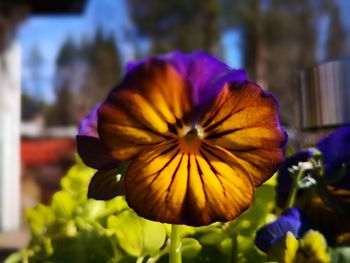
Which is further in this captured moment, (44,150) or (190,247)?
(44,150)

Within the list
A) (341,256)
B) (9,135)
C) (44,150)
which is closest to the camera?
(341,256)

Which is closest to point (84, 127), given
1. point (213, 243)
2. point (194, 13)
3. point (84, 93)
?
point (213, 243)

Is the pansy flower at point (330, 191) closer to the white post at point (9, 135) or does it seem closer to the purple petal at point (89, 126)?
the purple petal at point (89, 126)

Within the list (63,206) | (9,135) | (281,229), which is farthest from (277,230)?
(9,135)

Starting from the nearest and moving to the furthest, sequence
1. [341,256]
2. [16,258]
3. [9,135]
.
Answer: [341,256] < [16,258] < [9,135]

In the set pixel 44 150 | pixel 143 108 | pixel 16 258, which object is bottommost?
pixel 44 150

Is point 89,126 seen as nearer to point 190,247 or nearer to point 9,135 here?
point 190,247

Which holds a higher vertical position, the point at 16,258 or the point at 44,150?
the point at 16,258

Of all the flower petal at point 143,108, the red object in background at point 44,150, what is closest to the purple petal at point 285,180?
the flower petal at point 143,108

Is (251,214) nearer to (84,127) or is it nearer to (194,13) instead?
(84,127)

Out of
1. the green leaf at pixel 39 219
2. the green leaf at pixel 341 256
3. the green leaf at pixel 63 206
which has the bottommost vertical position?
the green leaf at pixel 39 219
